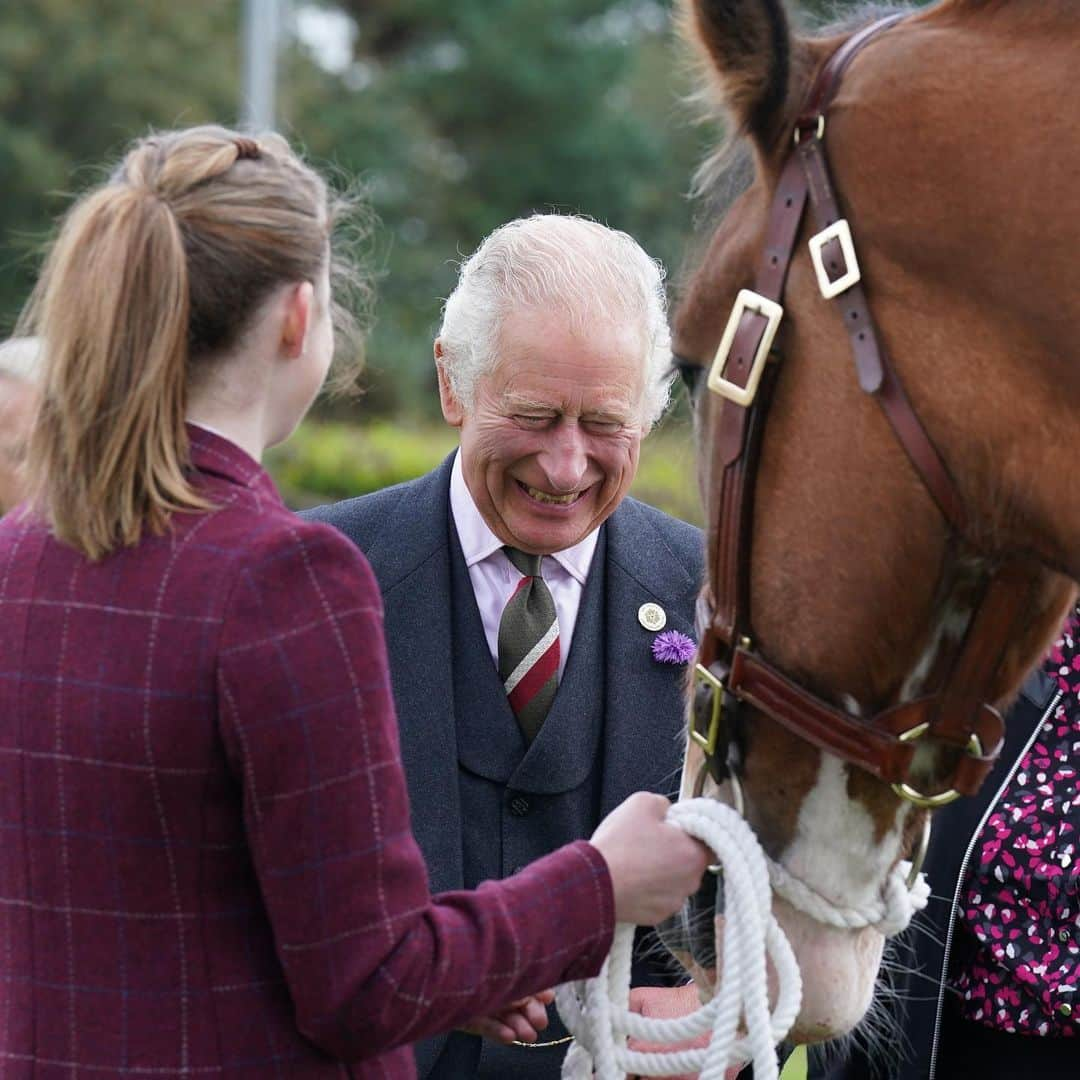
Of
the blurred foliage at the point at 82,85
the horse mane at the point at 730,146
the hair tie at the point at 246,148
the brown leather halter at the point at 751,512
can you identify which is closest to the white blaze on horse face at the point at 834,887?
the brown leather halter at the point at 751,512

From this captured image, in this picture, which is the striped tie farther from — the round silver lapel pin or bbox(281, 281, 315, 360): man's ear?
bbox(281, 281, 315, 360): man's ear

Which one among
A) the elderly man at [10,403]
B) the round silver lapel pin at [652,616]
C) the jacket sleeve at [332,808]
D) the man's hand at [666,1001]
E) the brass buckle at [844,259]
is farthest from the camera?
the elderly man at [10,403]

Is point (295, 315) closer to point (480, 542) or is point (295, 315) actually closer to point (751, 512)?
point (751, 512)

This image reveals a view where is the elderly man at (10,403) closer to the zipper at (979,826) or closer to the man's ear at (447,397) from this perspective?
the man's ear at (447,397)

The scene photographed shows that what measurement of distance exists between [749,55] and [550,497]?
3.78 ft

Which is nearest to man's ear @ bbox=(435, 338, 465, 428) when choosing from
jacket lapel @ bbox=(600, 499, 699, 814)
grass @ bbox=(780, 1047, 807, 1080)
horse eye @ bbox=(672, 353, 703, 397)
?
jacket lapel @ bbox=(600, 499, 699, 814)

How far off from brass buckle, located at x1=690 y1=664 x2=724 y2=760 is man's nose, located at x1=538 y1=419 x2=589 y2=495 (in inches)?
29.6

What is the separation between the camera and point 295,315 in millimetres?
1865

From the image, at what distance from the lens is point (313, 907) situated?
171 centimetres

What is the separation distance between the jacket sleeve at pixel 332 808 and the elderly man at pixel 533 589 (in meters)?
0.95

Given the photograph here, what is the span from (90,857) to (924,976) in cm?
161

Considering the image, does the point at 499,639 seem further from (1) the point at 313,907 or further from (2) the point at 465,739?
(1) the point at 313,907

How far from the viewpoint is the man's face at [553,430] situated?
286 cm

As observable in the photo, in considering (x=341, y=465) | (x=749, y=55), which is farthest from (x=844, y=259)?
(x=341, y=465)
